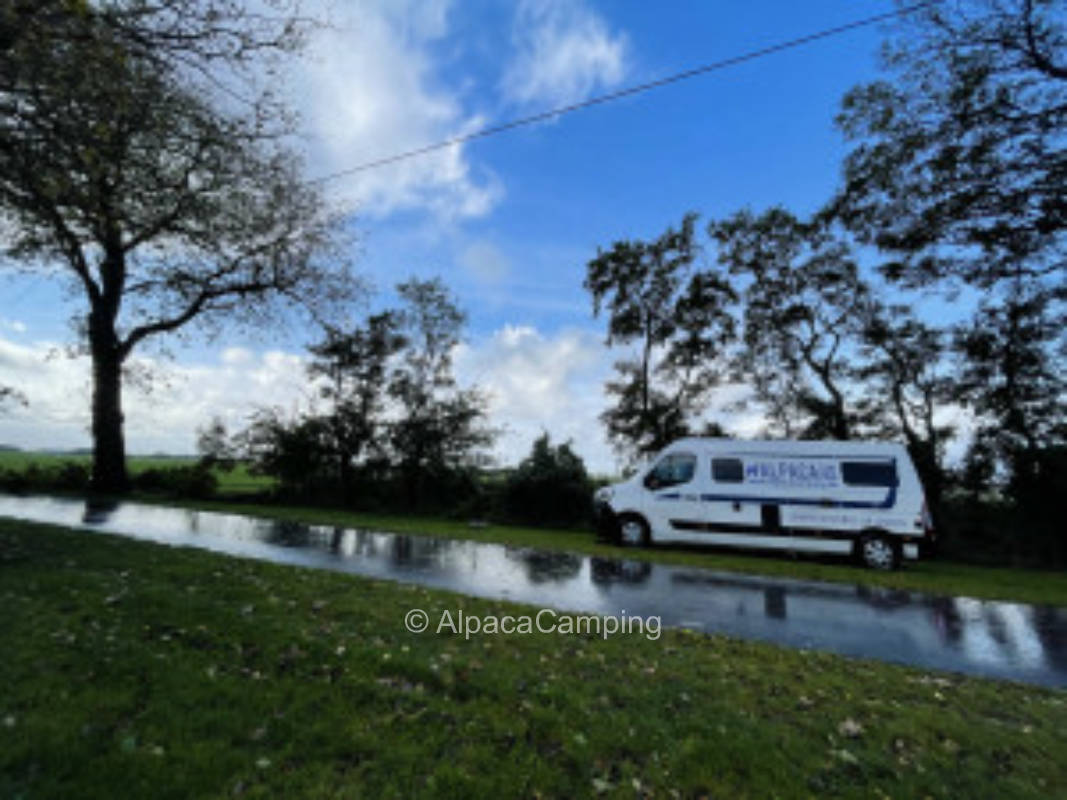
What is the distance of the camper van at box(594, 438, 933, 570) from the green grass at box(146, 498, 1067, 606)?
0.53m

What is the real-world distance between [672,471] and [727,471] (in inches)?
53.0

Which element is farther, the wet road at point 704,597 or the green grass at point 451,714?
the wet road at point 704,597

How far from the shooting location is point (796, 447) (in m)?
13.1

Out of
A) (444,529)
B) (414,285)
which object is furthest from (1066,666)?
(414,285)

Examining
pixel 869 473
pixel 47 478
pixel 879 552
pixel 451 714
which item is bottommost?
pixel 451 714

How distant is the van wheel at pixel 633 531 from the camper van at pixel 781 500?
0.03 metres

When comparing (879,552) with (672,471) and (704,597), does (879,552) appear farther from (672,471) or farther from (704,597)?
(704,597)

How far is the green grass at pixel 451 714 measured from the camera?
287 centimetres

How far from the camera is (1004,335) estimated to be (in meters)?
17.1

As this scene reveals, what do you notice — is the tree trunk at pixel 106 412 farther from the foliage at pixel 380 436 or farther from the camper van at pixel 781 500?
the camper van at pixel 781 500

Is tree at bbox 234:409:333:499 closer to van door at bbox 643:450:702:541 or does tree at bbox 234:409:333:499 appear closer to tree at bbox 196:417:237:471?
tree at bbox 196:417:237:471

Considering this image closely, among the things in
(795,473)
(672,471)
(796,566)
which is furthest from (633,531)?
(795,473)

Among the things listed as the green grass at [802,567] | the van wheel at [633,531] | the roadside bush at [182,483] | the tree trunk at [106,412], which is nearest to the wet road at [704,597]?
the green grass at [802,567]

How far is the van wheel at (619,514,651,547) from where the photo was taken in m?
13.7
